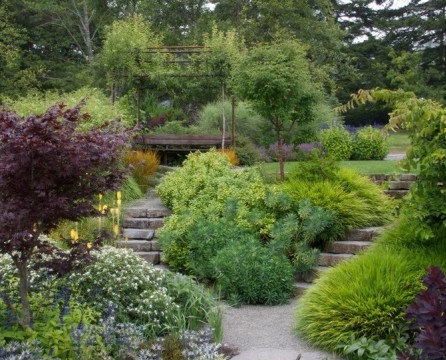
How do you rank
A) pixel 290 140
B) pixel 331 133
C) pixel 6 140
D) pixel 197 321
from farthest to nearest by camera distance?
1. pixel 331 133
2. pixel 290 140
3. pixel 197 321
4. pixel 6 140

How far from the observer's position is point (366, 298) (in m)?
4.60

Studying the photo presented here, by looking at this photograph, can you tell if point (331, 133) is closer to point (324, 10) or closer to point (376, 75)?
point (324, 10)

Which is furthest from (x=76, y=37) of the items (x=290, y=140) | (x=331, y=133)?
(x=290, y=140)

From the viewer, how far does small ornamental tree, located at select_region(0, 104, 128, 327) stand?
11.8 feet

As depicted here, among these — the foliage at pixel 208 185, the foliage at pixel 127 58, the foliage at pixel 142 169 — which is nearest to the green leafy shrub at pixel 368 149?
the foliage at pixel 127 58

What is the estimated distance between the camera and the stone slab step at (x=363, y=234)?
22.4 feet

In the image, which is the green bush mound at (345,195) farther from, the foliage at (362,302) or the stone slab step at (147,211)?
the foliage at (362,302)

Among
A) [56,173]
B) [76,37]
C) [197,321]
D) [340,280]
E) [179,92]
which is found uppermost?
[76,37]

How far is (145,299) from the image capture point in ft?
15.9

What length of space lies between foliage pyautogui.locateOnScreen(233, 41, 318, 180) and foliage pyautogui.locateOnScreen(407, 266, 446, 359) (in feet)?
14.6

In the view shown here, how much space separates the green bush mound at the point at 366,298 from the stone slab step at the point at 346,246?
4.63 feet

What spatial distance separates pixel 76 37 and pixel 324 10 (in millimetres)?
11803

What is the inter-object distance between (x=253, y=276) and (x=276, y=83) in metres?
3.15

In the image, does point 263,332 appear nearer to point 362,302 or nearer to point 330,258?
point 362,302
